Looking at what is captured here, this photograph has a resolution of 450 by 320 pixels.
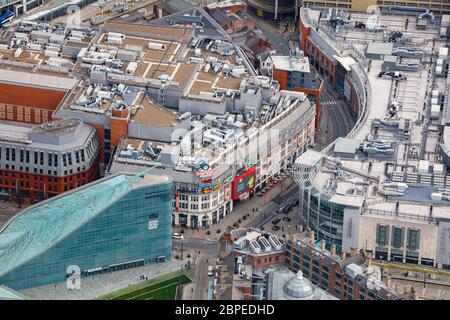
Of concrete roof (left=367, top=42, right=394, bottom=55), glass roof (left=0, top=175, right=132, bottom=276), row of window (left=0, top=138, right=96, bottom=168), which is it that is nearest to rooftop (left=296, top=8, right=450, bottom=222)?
concrete roof (left=367, top=42, right=394, bottom=55)

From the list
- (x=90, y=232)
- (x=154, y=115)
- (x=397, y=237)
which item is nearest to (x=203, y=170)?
(x=154, y=115)

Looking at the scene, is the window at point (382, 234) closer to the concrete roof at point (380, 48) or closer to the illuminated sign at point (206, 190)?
the illuminated sign at point (206, 190)

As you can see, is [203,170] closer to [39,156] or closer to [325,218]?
[325,218]

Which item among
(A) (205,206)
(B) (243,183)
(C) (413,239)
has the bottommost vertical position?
(C) (413,239)

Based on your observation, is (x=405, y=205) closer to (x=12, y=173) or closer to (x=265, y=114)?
(x=265, y=114)

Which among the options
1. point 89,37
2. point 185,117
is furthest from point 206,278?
point 89,37
